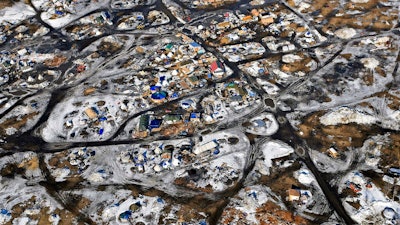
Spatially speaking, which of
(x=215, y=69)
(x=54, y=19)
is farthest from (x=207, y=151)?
(x=54, y=19)

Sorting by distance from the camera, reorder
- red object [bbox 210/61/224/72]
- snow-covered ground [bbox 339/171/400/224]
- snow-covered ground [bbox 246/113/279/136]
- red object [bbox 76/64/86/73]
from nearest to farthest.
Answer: snow-covered ground [bbox 339/171/400/224]
snow-covered ground [bbox 246/113/279/136]
red object [bbox 210/61/224/72]
red object [bbox 76/64/86/73]

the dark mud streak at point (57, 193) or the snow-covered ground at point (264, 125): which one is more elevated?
the dark mud streak at point (57, 193)

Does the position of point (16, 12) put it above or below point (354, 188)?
above

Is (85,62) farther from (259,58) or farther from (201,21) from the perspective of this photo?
(259,58)

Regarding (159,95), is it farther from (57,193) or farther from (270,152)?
(57,193)

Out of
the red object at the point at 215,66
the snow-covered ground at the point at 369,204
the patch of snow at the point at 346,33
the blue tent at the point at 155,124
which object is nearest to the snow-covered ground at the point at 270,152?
the snow-covered ground at the point at 369,204

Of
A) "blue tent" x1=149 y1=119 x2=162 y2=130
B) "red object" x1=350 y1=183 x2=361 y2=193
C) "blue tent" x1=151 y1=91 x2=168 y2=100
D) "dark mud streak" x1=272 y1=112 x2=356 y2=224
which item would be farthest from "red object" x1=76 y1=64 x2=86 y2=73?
"red object" x1=350 y1=183 x2=361 y2=193

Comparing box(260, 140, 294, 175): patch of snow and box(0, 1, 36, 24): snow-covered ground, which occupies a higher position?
box(0, 1, 36, 24): snow-covered ground

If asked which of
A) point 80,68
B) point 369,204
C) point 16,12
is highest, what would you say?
point 16,12

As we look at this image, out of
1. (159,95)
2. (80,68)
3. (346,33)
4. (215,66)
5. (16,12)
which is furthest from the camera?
(16,12)

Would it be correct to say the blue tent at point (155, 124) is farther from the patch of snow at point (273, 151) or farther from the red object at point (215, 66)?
the patch of snow at point (273, 151)

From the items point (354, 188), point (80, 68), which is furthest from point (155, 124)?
point (354, 188)

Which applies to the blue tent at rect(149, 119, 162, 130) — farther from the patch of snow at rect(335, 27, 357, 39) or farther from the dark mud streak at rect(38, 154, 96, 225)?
the patch of snow at rect(335, 27, 357, 39)

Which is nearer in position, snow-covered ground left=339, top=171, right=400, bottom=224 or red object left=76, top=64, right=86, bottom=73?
snow-covered ground left=339, top=171, right=400, bottom=224
